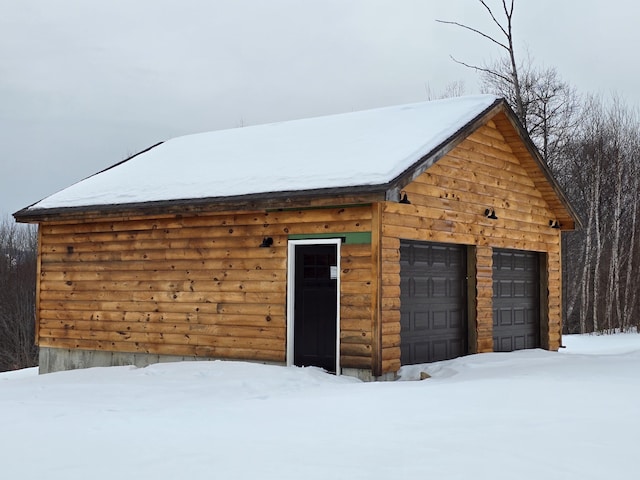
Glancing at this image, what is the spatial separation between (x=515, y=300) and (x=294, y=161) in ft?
17.8

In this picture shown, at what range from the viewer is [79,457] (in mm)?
6469

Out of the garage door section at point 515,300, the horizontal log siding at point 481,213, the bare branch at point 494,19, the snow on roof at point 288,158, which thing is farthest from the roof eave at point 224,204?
the bare branch at point 494,19

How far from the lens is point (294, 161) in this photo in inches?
530

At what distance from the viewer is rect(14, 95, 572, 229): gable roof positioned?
11.9 metres

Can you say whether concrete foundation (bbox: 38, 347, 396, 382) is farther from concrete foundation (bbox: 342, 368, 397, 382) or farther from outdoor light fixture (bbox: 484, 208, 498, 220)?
outdoor light fixture (bbox: 484, 208, 498, 220)

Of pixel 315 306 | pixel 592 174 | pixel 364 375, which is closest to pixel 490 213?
pixel 315 306

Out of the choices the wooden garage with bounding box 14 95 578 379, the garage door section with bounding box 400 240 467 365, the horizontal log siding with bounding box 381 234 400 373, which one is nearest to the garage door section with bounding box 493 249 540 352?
the wooden garage with bounding box 14 95 578 379

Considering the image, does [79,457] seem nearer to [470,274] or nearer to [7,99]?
[470,274]

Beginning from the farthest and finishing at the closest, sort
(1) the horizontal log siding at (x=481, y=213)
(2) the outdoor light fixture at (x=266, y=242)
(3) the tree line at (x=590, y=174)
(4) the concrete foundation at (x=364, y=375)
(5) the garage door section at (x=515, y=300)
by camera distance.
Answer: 1. (3) the tree line at (x=590, y=174)
2. (5) the garage door section at (x=515, y=300)
3. (2) the outdoor light fixture at (x=266, y=242)
4. (1) the horizontal log siding at (x=481, y=213)
5. (4) the concrete foundation at (x=364, y=375)

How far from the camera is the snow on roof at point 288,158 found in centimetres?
1219

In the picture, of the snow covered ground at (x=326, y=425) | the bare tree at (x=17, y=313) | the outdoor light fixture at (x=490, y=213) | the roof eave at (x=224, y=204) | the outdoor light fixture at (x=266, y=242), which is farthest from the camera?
the bare tree at (x=17, y=313)

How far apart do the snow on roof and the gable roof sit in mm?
21

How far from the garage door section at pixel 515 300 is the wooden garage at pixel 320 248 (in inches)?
1.9

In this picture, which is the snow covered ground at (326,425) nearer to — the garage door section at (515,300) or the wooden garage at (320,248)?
the wooden garage at (320,248)
